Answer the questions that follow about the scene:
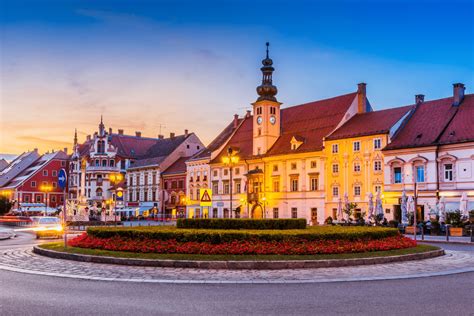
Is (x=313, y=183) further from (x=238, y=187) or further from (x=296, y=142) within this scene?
(x=238, y=187)

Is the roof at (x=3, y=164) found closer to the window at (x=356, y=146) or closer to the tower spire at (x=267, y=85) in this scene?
the tower spire at (x=267, y=85)

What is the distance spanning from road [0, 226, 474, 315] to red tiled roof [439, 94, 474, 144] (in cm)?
4082

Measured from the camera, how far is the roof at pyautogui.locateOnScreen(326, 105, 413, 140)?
60.6 metres

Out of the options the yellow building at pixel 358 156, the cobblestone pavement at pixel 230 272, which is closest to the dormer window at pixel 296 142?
the yellow building at pixel 358 156

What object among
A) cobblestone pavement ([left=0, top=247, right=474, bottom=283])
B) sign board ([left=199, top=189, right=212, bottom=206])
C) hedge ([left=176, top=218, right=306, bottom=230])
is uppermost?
sign board ([left=199, top=189, right=212, bottom=206])

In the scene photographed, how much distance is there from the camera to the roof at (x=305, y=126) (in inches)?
2685

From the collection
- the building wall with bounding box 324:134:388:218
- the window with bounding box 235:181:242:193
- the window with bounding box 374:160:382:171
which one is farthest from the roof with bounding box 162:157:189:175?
the window with bounding box 374:160:382:171

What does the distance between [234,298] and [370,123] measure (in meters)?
53.6

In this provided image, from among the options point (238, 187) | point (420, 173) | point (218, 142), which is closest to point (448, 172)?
point (420, 173)

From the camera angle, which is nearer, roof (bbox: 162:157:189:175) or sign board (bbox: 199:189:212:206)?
sign board (bbox: 199:189:212:206)

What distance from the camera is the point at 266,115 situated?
75.9 metres

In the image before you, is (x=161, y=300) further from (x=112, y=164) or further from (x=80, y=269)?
(x=112, y=164)

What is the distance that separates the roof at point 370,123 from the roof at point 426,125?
127 cm

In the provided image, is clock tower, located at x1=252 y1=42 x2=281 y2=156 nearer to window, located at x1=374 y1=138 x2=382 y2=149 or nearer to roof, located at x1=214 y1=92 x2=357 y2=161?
roof, located at x1=214 y1=92 x2=357 y2=161
